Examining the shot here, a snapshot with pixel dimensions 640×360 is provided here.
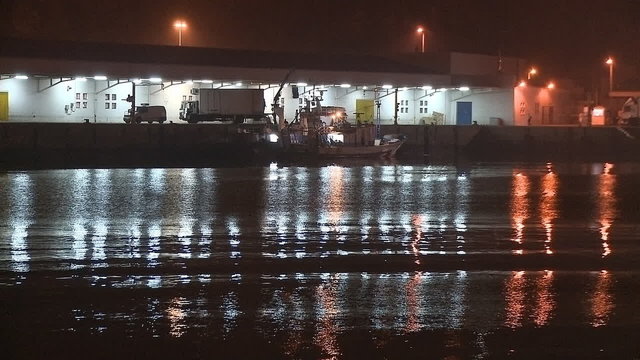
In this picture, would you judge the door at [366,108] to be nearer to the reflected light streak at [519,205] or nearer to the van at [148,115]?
the van at [148,115]

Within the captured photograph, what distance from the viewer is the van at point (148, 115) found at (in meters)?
52.5

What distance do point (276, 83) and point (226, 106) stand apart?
15.1ft

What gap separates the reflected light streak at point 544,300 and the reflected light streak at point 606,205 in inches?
110

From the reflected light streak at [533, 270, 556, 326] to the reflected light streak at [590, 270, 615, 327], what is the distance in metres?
0.48

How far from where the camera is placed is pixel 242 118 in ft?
181

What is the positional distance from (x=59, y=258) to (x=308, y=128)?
32818mm

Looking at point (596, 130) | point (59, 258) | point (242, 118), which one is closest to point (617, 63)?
point (596, 130)

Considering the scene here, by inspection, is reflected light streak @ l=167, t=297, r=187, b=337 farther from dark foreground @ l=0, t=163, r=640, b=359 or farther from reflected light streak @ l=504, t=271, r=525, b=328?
reflected light streak @ l=504, t=271, r=525, b=328

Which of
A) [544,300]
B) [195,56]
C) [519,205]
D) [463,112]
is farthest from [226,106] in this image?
[544,300]

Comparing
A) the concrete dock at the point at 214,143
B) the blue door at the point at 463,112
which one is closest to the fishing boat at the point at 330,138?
the concrete dock at the point at 214,143

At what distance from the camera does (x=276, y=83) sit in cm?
5794

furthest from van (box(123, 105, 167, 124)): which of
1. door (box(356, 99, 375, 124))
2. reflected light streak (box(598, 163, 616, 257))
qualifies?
reflected light streak (box(598, 163, 616, 257))

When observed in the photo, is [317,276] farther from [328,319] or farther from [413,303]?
[328,319]

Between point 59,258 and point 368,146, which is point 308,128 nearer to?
point 368,146
